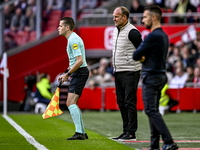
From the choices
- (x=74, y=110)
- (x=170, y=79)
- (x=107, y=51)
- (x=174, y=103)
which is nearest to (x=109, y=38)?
(x=107, y=51)

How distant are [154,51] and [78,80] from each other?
1920mm

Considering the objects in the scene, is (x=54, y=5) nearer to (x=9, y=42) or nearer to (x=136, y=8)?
(x=9, y=42)

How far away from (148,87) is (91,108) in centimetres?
1095

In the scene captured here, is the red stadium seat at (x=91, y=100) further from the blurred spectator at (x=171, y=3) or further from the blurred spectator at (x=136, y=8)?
the blurred spectator at (x=171, y=3)

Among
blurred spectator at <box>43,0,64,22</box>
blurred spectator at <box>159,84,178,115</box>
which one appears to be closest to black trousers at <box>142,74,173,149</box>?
blurred spectator at <box>159,84,178,115</box>

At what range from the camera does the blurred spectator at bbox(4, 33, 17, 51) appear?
52.8 feet

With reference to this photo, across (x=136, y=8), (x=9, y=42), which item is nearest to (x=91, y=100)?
(x=9, y=42)

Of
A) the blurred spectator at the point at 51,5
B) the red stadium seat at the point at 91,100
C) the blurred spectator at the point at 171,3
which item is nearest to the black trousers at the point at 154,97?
the red stadium seat at the point at 91,100

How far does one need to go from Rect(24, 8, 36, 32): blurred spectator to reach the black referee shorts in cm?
992

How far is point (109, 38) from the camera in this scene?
1930cm

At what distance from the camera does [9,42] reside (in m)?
16.3

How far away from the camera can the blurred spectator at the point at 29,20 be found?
54.6ft

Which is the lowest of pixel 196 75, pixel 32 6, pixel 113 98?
pixel 113 98

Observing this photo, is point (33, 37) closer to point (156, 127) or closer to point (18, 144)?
point (18, 144)
